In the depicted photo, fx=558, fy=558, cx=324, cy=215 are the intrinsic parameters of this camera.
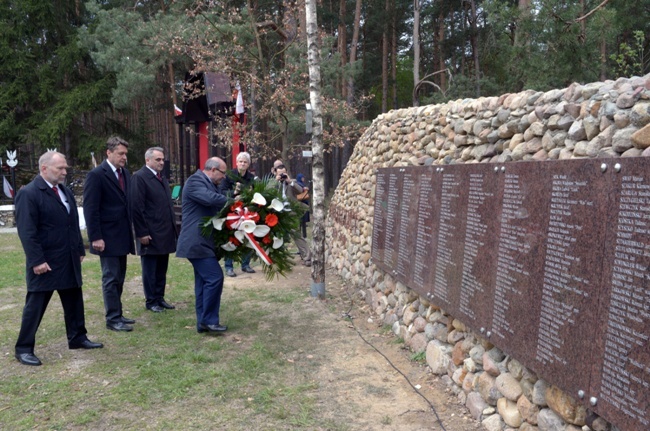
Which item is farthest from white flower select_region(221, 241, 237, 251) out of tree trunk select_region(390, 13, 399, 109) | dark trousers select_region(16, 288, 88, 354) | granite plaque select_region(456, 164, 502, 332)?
tree trunk select_region(390, 13, 399, 109)

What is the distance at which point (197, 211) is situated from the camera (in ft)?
18.7

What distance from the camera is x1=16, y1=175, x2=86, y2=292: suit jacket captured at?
461 centimetres

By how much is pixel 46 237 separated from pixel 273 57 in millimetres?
10584

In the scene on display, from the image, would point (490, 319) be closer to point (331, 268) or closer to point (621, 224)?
point (621, 224)

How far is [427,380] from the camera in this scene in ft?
14.6

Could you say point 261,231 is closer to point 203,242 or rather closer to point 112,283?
point 203,242

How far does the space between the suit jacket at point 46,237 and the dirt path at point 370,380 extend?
2.10 m

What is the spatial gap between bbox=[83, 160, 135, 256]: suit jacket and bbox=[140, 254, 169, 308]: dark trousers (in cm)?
78

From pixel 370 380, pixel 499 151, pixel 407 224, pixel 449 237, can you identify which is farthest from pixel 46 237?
pixel 499 151

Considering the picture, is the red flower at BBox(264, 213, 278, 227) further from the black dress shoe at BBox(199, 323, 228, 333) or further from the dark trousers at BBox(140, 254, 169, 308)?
the dark trousers at BBox(140, 254, 169, 308)

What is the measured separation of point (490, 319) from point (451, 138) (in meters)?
1.79

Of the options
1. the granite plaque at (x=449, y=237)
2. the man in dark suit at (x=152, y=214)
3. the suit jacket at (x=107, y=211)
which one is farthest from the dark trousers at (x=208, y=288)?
the granite plaque at (x=449, y=237)

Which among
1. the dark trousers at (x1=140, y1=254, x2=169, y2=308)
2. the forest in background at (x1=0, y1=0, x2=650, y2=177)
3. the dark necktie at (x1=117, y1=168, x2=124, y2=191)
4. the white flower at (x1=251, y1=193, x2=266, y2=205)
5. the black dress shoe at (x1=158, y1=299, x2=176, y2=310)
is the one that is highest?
the forest in background at (x1=0, y1=0, x2=650, y2=177)

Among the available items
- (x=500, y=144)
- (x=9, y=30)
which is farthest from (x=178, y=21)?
(x=500, y=144)
